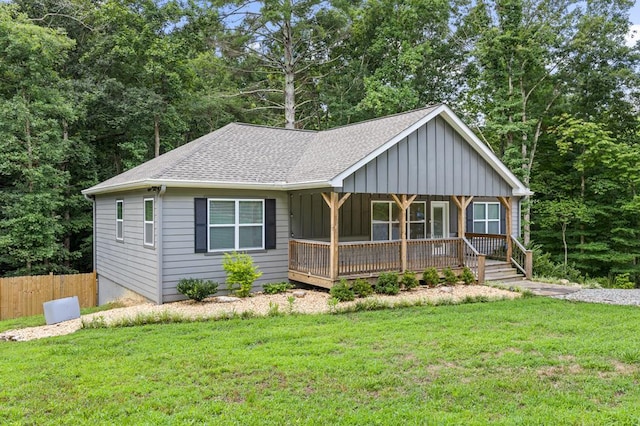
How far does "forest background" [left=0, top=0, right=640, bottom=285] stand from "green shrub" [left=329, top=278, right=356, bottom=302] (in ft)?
33.7

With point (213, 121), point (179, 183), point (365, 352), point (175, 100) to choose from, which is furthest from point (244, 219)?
point (213, 121)

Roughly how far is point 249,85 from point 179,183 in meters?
17.8

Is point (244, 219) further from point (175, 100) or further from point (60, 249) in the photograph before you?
point (175, 100)

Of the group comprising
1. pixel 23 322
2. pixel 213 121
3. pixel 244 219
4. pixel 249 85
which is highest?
pixel 249 85

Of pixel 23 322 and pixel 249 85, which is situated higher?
pixel 249 85

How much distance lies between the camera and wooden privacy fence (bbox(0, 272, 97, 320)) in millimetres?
12992

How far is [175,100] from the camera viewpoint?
2223 centimetres

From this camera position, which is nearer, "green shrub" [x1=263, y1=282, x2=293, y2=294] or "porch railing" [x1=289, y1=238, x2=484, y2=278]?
"porch railing" [x1=289, y1=238, x2=484, y2=278]

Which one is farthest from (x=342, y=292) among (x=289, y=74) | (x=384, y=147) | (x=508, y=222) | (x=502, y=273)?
(x=289, y=74)

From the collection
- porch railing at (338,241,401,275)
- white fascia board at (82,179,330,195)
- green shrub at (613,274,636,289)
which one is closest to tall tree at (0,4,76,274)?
white fascia board at (82,179,330,195)

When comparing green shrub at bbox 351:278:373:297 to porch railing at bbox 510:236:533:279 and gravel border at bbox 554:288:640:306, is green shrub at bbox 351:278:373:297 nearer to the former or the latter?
gravel border at bbox 554:288:640:306

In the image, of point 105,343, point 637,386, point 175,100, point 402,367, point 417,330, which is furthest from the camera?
point 175,100

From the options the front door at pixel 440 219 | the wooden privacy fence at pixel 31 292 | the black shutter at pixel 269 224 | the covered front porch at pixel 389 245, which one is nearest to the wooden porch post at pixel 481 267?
the covered front porch at pixel 389 245

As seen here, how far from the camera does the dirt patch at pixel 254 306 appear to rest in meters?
8.48
